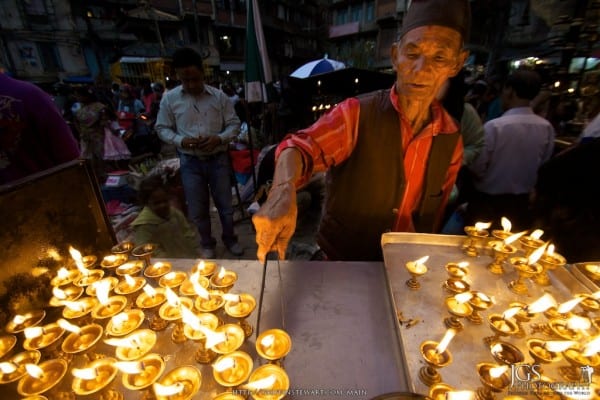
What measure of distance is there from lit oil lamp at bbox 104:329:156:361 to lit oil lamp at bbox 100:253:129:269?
62 cm

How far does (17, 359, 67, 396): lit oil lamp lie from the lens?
108 centimetres

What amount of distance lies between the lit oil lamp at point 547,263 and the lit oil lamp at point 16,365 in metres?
2.72

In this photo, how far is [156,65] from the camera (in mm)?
20938

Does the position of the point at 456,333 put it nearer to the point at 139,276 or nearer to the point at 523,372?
the point at 523,372

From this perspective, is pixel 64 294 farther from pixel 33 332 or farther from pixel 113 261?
pixel 113 261

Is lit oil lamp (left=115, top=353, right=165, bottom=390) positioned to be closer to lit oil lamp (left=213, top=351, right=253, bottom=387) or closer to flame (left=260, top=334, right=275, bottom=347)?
lit oil lamp (left=213, top=351, right=253, bottom=387)

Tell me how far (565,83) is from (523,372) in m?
4.59

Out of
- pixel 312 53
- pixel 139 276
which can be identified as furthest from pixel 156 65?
pixel 312 53

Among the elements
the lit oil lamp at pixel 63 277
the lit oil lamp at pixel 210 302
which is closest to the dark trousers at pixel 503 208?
the lit oil lamp at pixel 210 302

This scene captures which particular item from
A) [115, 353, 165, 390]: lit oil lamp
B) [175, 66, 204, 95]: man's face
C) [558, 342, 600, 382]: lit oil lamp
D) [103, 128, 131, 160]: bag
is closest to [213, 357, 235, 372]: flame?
[115, 353, 165, 390]: lit oil lamp

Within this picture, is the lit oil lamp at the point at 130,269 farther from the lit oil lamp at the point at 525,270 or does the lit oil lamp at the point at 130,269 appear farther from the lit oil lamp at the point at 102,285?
the lit oil lamp at the point at 525,270

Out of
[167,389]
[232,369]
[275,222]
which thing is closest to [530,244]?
[275,222]

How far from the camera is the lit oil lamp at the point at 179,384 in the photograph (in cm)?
98

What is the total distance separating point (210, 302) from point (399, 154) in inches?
62.6
